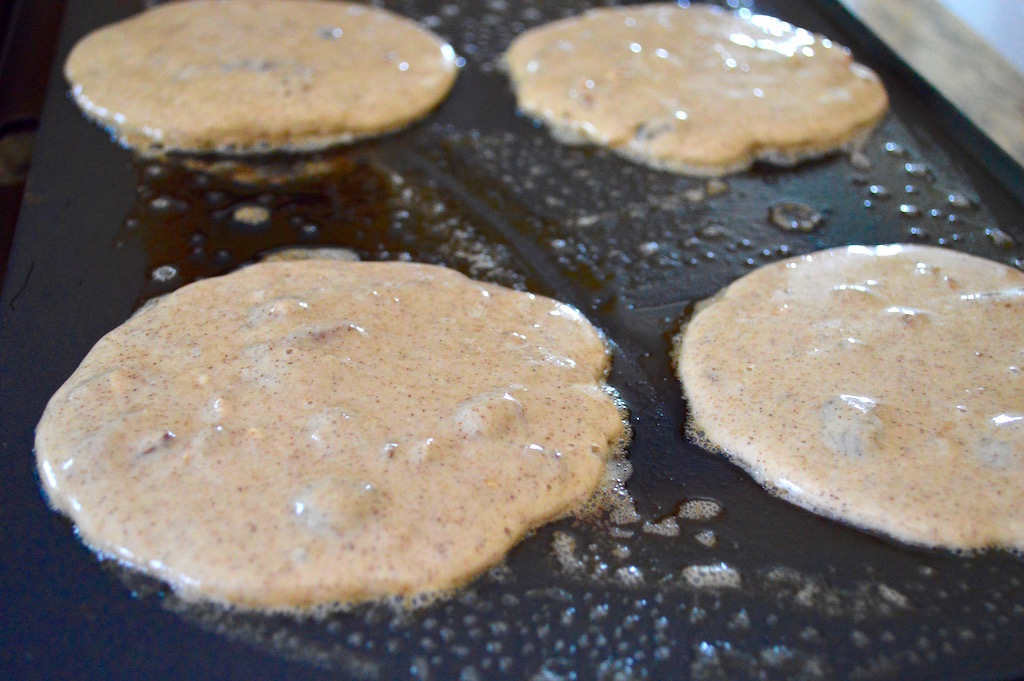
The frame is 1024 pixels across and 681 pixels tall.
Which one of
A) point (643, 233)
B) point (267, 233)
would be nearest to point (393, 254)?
point (267, 233)

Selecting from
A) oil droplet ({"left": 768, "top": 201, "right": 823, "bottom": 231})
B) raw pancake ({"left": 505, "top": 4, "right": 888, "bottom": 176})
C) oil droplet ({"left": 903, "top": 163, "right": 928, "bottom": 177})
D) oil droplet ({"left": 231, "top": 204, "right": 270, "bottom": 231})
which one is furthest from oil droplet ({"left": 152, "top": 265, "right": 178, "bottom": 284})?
→ oil droplet ({"left": 903, "top": 163, "right": 928, "bottom": 177})

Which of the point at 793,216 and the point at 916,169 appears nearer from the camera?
the point at 793,216

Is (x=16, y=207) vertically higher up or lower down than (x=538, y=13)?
lower down

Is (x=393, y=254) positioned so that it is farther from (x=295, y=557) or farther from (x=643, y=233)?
(x=295, y=557)

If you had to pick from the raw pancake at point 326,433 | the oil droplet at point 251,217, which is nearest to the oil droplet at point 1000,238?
the raw pancake at point 326,433

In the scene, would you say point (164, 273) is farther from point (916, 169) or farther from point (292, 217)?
point (916, 169)

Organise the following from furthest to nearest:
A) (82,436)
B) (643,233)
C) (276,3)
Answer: (276,3) → (643,233) → (82,436)

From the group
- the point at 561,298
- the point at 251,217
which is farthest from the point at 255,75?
the point at 561,298
